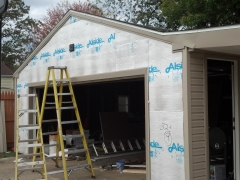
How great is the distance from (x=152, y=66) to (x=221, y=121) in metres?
2.45

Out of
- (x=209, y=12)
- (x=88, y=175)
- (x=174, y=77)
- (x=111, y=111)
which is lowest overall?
(x=88, y=175)

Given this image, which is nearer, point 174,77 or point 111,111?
point 174,77

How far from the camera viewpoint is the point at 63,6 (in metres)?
29.2

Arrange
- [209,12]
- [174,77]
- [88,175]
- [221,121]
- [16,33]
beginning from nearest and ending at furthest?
[174,77] < [221,121] < [88,175] < [209,12] < [16,33]

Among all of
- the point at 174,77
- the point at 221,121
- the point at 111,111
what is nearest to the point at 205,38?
the point at 174,77

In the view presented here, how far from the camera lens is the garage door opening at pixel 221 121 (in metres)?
6.99

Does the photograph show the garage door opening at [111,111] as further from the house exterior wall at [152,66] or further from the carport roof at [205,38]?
the carport roof at [205,38]

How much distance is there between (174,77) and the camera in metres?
6.14

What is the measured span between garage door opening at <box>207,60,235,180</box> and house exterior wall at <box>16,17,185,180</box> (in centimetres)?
121

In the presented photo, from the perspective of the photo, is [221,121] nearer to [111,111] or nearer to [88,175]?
[88,175]

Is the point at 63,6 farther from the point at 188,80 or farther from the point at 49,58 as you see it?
the point at 188,80

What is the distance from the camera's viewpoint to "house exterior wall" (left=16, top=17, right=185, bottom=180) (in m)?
6.11

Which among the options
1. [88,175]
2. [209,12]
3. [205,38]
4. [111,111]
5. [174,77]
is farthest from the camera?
[111,111]

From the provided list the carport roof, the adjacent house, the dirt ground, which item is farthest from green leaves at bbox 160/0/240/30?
the dirt ground
